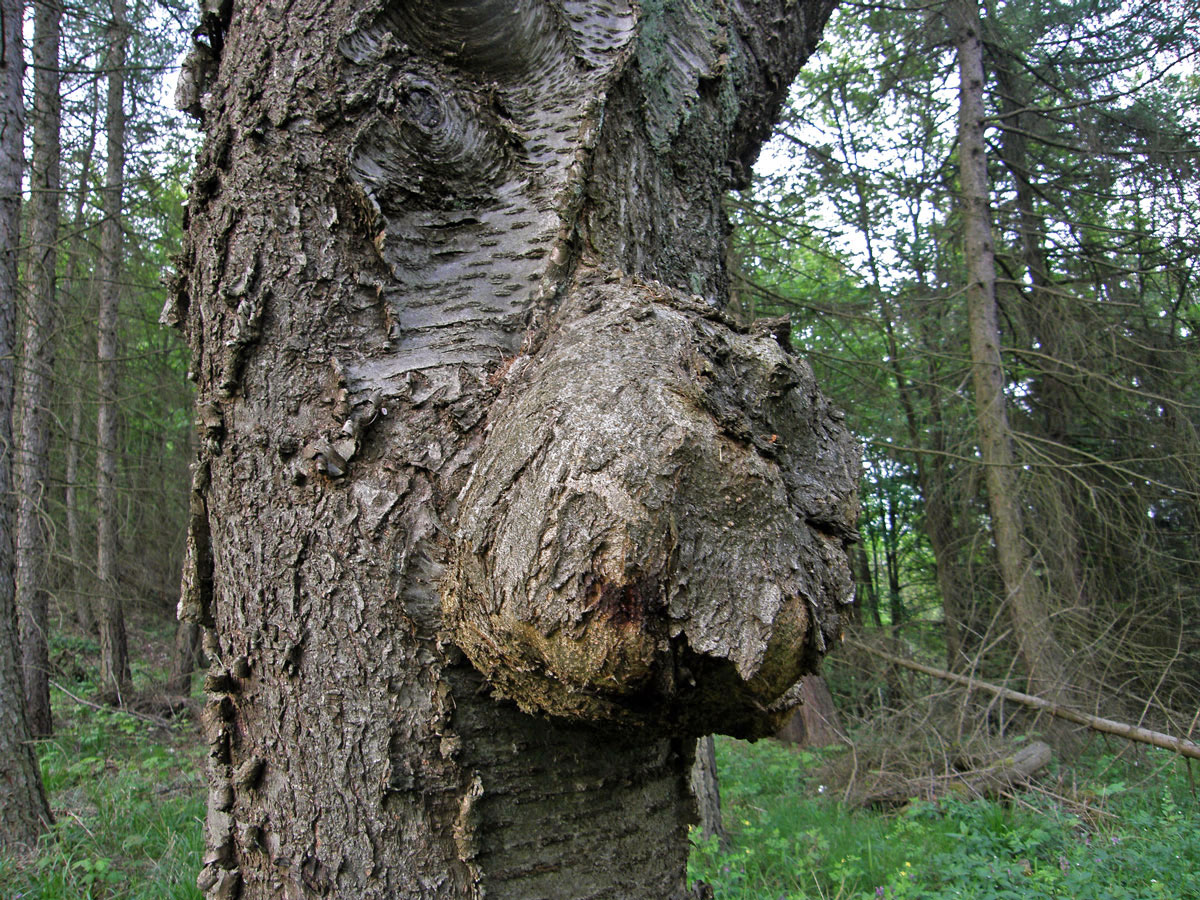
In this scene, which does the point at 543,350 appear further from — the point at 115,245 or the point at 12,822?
the point at 115,245

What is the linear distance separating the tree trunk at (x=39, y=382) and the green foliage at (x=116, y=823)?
1.79 feet

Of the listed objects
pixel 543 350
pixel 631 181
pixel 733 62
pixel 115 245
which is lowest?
pixel 543 350

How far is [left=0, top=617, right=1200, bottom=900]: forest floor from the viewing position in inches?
134

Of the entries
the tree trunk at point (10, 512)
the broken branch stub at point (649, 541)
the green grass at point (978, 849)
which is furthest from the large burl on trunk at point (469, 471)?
the tree trunk at point (10, 512)

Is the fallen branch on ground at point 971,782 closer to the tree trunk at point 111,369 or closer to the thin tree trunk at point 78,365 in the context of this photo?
the thin tree trunk at point 78,365

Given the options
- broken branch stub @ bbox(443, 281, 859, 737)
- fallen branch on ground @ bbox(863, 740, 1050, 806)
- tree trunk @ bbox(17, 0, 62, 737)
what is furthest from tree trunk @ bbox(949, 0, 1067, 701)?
tree trunk @ bbox(17, 0, 62, 737)

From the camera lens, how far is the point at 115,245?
9.18m

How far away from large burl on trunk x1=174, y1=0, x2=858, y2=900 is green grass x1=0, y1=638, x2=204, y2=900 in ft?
9.35

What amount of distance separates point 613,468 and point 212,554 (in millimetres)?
763

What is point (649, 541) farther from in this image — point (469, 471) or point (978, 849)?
point (978, 849)

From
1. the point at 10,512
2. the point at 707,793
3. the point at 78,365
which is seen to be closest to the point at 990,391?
the point at 707,793

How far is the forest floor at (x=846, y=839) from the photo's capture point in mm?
3393

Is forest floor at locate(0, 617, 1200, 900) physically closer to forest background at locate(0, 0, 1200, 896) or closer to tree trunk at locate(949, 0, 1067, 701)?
forest background at locate(0, 0, 1200, 896)

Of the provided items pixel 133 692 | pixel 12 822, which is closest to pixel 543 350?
pixel 12 822
